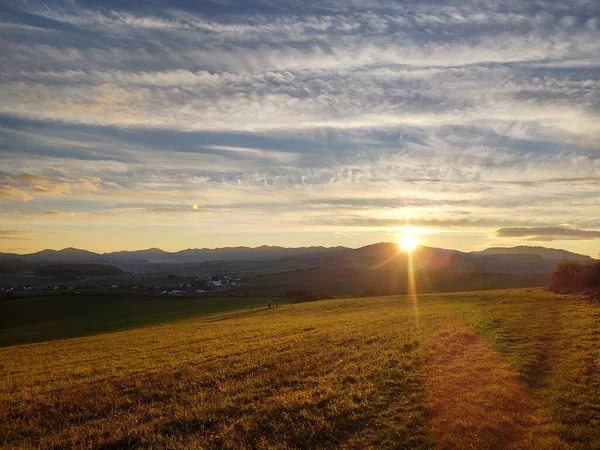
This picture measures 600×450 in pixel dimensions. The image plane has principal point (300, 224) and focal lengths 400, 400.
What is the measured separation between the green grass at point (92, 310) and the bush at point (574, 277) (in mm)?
53970

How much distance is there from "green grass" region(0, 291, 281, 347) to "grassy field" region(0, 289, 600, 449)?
46.8m

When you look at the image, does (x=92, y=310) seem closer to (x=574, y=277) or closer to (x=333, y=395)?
(x=333, y=395)

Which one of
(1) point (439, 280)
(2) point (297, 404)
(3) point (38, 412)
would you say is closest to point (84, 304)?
(3) point (38, 412)

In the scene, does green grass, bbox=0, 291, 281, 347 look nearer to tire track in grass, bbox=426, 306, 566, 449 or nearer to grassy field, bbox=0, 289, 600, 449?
grassy field, bbox=0, 289, 600, 449

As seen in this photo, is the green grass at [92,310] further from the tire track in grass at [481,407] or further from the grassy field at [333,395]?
the tire track in grass at [481,407]

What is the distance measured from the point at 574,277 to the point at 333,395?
64330 millimetres

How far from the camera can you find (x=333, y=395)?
14.5 meters

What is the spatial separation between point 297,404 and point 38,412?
10.2m

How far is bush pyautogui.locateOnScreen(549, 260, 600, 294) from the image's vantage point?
60188 millimetres

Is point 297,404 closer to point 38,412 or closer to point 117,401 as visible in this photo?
point 117,401

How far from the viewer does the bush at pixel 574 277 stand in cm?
6019

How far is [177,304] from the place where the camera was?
9812cm

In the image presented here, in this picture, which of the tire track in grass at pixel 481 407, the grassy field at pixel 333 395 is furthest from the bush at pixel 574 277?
the tire track in grass at pixel 481 407

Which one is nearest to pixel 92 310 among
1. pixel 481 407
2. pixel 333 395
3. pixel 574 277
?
pixel 333 395
